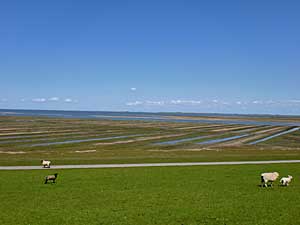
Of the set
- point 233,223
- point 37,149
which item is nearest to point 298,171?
point 233,223

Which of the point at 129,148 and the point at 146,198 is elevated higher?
the point at 146,198

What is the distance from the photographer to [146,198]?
67.5 feet

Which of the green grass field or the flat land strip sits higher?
the green grass field

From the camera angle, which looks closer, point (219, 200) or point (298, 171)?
point (219, 200)

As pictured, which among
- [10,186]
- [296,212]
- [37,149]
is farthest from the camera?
[37,149]

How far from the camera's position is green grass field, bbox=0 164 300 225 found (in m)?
16.0

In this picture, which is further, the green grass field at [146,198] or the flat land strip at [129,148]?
the flat land strip at [129,148]

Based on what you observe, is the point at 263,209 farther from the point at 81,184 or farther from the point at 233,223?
the point at 81,184

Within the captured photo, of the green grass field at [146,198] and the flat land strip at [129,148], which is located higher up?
the green grass field at [146,198]

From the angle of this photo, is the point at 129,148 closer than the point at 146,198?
No

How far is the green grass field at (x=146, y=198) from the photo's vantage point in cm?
1605

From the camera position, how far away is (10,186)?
2461 centimetres

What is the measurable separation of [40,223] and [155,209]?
19.6 feet

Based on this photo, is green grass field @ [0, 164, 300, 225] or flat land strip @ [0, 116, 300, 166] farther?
flat land strip @ [0, 116, 300, 166]
